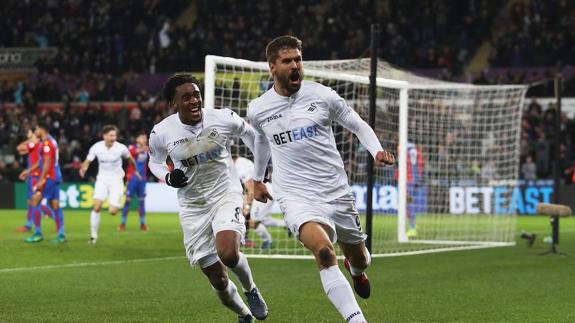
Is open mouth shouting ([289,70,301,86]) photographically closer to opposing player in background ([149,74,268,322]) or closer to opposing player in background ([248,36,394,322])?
opposing player in background ([248,36,394,322])

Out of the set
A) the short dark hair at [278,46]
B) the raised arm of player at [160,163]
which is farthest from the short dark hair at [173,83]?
the short dark hair at [278,46]

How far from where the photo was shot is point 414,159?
2080cm

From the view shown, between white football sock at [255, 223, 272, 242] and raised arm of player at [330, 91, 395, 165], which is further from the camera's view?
white football sock at [255, 223, 272, 242]

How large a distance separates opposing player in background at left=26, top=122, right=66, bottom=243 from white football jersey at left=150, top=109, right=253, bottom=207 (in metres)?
11.0

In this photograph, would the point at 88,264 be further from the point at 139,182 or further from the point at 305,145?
the point at 139,182

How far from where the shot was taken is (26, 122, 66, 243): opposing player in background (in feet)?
63.4

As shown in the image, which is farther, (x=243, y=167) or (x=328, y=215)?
(x=243, y=167)

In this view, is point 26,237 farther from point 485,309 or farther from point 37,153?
point 485,309

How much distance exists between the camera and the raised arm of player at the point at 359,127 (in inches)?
299

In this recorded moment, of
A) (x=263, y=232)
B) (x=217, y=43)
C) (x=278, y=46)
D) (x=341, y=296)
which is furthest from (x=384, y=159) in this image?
(x=217, y=43)

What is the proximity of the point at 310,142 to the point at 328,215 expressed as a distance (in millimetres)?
576

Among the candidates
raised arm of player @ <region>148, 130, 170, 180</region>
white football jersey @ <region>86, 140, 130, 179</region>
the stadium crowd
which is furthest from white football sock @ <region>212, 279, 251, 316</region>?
the stadium crowd

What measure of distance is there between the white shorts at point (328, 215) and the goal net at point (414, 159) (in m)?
6.85

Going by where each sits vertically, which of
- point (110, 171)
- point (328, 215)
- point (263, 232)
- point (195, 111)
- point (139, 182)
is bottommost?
point (263, 232)
